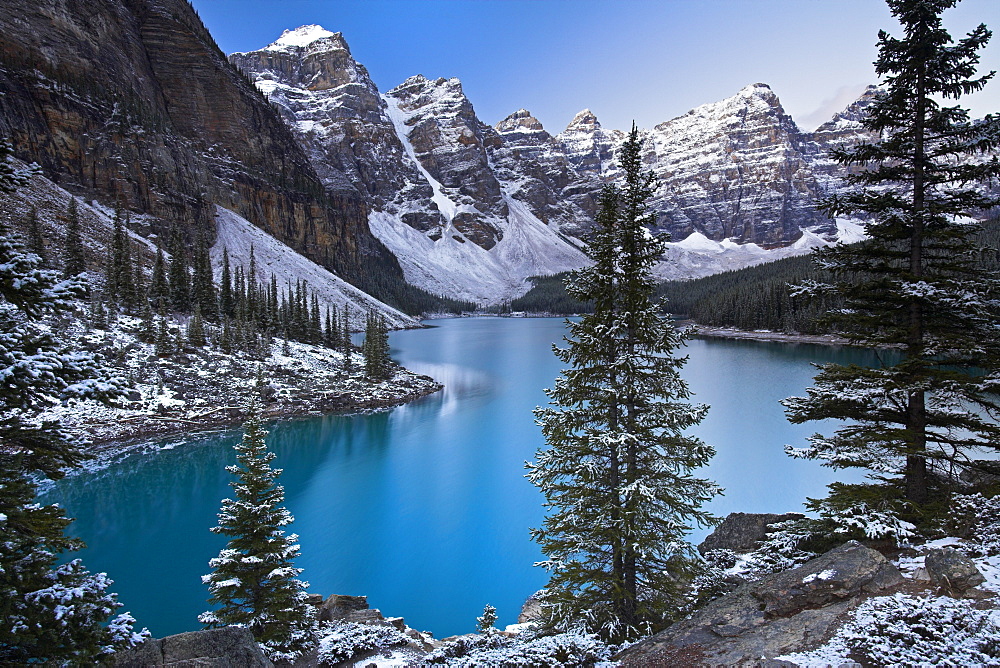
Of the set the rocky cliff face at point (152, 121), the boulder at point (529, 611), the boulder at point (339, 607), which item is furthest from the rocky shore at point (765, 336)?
the rocky cliff face at point (152, 121)

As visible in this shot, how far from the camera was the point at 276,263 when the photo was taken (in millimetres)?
102250

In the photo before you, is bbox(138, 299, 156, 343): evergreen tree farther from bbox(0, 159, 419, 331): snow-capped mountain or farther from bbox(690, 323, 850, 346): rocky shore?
bbox(690, 323, 850, 346): rocky shore

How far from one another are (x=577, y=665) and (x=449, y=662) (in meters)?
2.48

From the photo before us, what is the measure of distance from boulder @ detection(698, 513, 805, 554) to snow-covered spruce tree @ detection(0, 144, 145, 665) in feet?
43.8

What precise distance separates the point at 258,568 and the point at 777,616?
10.7 metres

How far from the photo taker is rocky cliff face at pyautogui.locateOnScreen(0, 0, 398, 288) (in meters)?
74.9

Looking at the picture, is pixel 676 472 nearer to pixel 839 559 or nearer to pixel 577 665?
pixel 839 559

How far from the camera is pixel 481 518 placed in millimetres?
23047

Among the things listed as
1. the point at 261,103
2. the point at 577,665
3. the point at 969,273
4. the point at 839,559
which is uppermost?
the point at 261,103

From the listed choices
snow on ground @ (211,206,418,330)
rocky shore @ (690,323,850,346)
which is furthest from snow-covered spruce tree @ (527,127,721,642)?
snow on ground @ (211,206,418,330)

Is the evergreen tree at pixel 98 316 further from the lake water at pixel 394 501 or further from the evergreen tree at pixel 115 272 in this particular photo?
the lake water at pixel 394 501

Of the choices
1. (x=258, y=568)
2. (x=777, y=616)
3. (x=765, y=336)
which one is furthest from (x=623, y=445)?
(x=765, y=336)

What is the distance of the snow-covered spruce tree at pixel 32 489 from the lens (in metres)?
4.66

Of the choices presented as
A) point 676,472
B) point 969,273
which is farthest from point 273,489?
point 969,273
